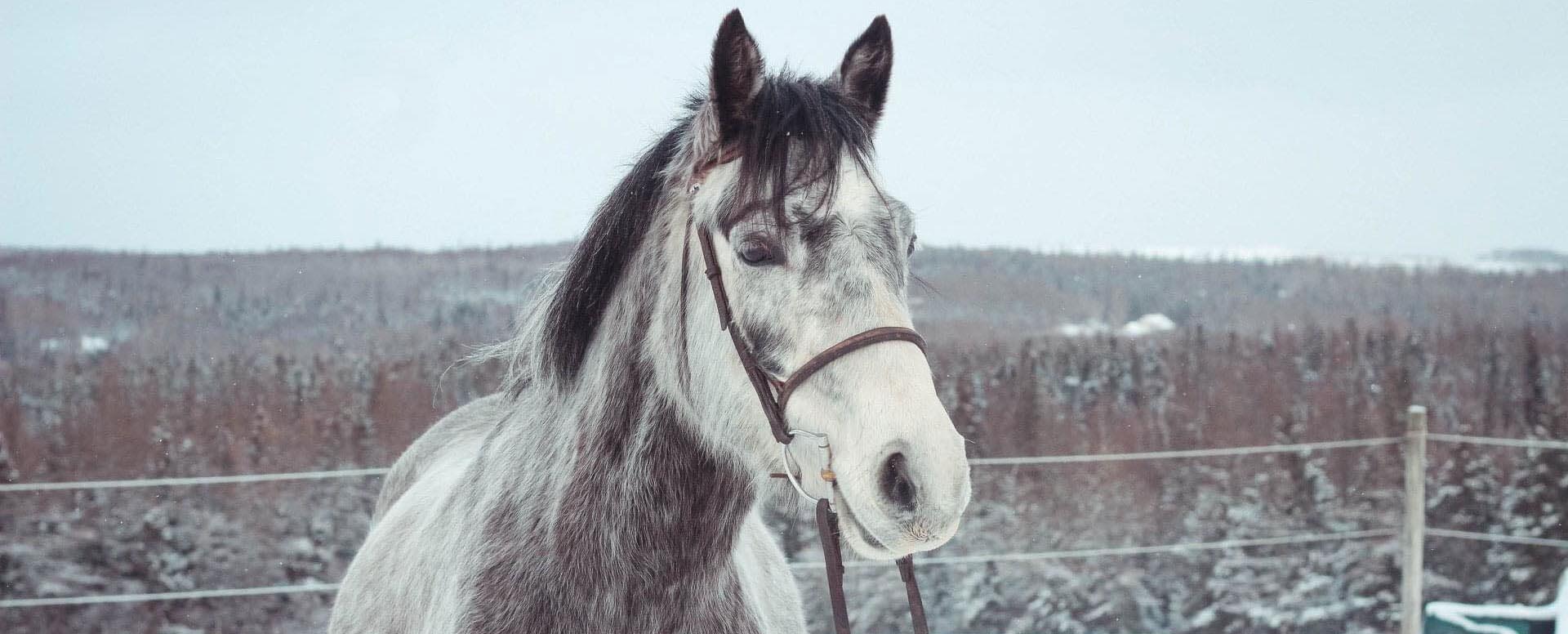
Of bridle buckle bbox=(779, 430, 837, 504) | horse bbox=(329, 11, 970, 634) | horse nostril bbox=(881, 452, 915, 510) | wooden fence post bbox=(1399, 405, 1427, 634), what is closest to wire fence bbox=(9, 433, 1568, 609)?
wooden fence post bbox=(1399, 405, 1427, 634)

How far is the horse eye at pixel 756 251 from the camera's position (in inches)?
49.5

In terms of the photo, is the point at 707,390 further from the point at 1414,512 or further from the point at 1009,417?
the point at 1009,417

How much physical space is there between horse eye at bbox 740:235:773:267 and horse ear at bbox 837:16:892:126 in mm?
394

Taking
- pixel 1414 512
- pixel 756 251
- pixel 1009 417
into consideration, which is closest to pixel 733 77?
pixel 756 251

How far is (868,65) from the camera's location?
156cm

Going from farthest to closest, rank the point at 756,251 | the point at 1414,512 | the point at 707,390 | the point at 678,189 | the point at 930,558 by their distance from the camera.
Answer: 1. the point at 930,558
2. the point at 1414,512
3. the point at 678,189
4. the point at 707,390
5. the point at 756,251

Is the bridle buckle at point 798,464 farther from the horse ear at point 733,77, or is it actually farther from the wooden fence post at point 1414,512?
the wooden fence post at point 1414,512

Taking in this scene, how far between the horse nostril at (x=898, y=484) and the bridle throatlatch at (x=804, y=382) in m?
0.08

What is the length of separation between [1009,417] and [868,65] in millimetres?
5069

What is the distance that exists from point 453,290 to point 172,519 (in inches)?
79.5

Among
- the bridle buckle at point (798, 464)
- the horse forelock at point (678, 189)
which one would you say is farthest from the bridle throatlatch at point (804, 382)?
the horse forelock at point (678, 189)

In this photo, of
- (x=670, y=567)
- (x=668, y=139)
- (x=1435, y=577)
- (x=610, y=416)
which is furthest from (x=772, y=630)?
(x=1435, y=577)

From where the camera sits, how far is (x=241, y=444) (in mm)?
5523

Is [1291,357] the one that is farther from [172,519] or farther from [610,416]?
[172,519]
